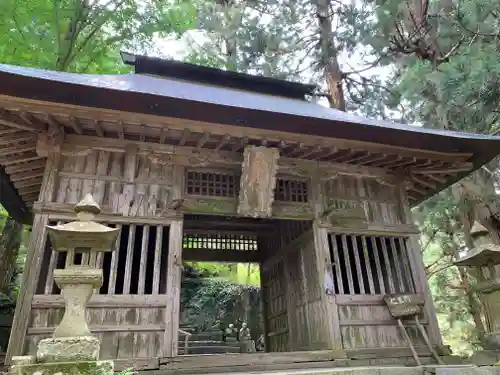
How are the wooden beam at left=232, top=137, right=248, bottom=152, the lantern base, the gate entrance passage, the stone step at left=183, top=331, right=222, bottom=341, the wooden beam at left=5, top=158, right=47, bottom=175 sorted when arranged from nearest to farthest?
the lantern base → the wooden beam at left=232, top=137, right=248, bottom=152 → the wooden beam at left=5, top=158, right=47, bottom=175 → the gate entrance passage → the stone step at left=183, top=331, right=222, bottom=341

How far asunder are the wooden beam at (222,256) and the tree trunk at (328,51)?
6.48m

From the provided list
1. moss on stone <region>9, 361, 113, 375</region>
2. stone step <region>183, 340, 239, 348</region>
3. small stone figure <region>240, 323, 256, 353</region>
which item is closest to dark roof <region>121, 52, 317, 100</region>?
moss on stone <region>9, 361, 113, 375</region>

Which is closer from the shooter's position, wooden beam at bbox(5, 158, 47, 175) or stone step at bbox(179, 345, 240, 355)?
wooden beam at bbox(5, 158, 47, 175)

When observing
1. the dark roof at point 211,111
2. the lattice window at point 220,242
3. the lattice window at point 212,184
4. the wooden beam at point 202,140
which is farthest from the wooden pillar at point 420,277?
the lattice window at point 220,242

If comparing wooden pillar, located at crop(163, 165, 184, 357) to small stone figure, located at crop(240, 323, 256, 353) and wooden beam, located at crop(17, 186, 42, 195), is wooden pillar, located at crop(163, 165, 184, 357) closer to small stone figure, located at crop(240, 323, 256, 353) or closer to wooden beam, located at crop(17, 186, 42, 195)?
wooden beam, located at crop(17, 186, 42, 195)

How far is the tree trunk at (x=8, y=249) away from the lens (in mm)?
10328

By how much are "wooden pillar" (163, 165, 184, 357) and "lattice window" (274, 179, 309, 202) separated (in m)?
1.87

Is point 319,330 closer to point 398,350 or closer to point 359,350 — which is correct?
point 359,350

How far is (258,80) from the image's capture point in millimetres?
10531

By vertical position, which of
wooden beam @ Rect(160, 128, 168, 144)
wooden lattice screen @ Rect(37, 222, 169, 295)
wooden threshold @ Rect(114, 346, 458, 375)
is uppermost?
wooden beam @ Rect(160, 128, 168, 144)

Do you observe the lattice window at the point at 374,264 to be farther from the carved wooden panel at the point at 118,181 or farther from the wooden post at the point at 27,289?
the wooden post at the point at 27,289

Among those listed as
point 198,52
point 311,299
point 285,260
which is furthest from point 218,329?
point 198,52

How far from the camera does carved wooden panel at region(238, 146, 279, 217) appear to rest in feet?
20.8

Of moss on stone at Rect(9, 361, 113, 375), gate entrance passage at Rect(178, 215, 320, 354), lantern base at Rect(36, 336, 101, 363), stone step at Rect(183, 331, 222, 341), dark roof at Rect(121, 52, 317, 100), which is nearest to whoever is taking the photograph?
moss on stone at Rect(9, 361, 113, 375)
